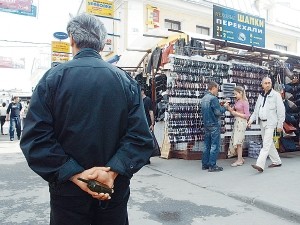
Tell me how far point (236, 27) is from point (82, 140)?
9.25 meters

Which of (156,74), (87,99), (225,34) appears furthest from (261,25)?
(87,99)

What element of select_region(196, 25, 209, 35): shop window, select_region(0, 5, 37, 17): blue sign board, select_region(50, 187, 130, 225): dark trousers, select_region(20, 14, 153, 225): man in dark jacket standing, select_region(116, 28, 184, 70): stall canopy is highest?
select_region(0, 5, 37, 17): blue sign board

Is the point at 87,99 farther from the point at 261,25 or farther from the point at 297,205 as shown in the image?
the point at 261,25

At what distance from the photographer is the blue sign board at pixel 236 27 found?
9.67 meters

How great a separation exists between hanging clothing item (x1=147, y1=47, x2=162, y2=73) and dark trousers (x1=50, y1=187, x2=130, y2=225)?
7.00 metres

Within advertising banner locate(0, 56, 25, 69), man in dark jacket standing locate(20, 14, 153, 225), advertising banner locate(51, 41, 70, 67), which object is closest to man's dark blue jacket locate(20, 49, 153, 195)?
man in dark jacket standing locate(20, 14, 153, 225)

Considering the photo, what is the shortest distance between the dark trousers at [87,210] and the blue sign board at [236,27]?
8.42m

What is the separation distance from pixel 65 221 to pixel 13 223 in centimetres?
264

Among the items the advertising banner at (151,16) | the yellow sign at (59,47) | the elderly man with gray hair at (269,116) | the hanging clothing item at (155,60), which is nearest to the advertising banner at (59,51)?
the yellow sign at (59,47)

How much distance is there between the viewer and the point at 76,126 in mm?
1849

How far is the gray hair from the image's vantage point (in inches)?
79.4

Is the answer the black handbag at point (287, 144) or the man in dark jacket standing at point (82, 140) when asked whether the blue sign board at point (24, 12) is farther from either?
the man in dark jacket standing at point (82, 140)

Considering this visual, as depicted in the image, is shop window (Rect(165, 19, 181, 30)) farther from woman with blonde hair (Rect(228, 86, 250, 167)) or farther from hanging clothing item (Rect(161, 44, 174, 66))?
woman with blonde hair (Rect(228, 86, 250, 167))

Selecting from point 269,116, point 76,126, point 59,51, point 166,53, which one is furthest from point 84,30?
point 59,51
